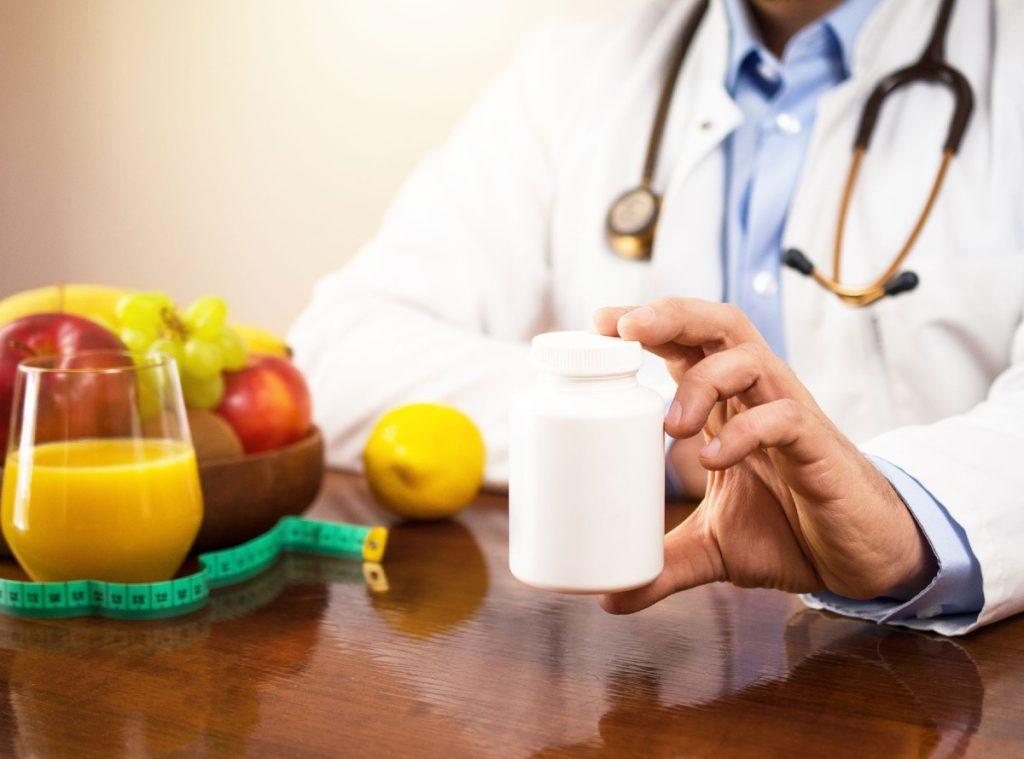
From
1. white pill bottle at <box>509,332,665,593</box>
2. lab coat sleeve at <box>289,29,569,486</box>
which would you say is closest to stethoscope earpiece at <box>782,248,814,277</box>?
lab coat sleeve at <box>289,29,569,486</box>

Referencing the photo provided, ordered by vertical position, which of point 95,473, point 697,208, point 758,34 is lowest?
point 95,473

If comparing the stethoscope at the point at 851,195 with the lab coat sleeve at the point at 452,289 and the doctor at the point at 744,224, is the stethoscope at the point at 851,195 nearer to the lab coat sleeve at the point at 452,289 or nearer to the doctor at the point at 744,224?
the doctor at the point at 744,224

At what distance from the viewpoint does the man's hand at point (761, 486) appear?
2.38ft

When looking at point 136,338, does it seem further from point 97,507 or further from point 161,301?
point 97,507

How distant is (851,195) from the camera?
1.53 meters

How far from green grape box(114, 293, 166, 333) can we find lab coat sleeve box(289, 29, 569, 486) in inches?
15.9

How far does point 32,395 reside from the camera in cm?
87

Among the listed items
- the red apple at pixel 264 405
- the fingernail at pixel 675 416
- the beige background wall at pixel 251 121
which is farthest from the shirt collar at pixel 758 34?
the fingernail at pixel 675 416

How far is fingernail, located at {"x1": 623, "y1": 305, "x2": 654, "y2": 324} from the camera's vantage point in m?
0.72

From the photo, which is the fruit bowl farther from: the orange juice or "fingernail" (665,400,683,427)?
"fingernail" (665,400,683,427)

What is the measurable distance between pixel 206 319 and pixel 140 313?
72 mm

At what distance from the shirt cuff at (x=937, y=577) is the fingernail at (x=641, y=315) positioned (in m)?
0.25

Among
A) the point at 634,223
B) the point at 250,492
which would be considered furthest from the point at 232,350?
the point at 634,223

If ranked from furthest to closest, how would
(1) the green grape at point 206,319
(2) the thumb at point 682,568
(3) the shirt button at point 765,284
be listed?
(3) the shirt button at point 765,284 < (1) the green grape at point 206,319 < (2) the thumb at point 682,568
